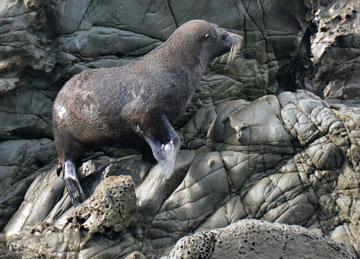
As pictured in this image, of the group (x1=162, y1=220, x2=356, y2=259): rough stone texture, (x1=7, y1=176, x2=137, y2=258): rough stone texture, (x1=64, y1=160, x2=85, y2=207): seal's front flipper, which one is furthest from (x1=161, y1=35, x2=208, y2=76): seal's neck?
(x1=162, y1=220, x2=356, y2=259): rough stone texture

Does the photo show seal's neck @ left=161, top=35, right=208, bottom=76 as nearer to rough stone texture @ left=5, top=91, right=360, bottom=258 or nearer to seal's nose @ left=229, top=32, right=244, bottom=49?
seal's nose @ left=229, top=32, right=244, bottom=49

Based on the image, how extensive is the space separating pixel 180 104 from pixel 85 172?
1431 mm

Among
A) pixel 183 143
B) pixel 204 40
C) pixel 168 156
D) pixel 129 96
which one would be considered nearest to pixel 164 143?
pixel 168 156

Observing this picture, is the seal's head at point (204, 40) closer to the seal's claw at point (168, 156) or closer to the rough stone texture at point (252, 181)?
the rough stone texture at point (252, 181)

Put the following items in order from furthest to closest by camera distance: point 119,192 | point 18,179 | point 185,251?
point 18,179, point 119,192, point 185,251

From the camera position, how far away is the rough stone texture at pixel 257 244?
6660mm

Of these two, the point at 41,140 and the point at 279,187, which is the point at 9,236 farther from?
the point at 279,187

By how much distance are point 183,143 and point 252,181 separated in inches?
42.7

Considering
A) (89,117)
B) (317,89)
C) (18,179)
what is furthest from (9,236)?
(317,89)

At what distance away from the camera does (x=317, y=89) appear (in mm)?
13414

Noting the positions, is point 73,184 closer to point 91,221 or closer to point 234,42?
point 91,221

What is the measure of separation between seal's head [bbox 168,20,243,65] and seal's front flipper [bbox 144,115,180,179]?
1.19 m

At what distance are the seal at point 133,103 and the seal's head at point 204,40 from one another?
1 cm

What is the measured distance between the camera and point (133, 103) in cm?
954
